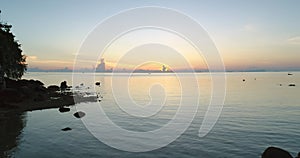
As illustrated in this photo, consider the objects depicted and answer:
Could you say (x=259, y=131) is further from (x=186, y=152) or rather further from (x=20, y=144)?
(x=20, y=144)

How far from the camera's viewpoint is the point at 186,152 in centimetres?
2764

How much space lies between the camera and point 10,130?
3678 cm

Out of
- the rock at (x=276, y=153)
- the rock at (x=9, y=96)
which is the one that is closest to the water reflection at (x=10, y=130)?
the rock at (x=9, y=96)

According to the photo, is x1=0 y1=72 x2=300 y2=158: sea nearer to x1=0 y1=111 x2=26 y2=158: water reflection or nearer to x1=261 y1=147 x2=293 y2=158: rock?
x1=0 y1=111 x2=26 y2=158: water reflection

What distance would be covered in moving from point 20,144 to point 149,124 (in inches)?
825

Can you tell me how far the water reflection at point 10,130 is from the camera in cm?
2803

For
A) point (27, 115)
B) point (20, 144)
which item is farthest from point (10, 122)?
point (20, 144)

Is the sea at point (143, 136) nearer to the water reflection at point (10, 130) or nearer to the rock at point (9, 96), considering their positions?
the water reflection at point (10, 130)

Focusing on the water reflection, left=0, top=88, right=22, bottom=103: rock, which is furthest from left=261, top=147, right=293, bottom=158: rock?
left=0, top=88, right=22, bottom=103: rock

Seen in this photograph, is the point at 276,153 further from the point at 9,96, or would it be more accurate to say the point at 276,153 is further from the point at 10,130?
the point at 9,96

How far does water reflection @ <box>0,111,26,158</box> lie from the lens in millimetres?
28034

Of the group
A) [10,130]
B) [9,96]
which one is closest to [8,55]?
[9,96]

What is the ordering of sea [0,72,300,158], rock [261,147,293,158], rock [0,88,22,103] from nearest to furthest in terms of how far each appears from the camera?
rock [261,147,293,158] < sea [0,72,300,158] < rock [0,88,22,103]

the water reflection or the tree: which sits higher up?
the tree
